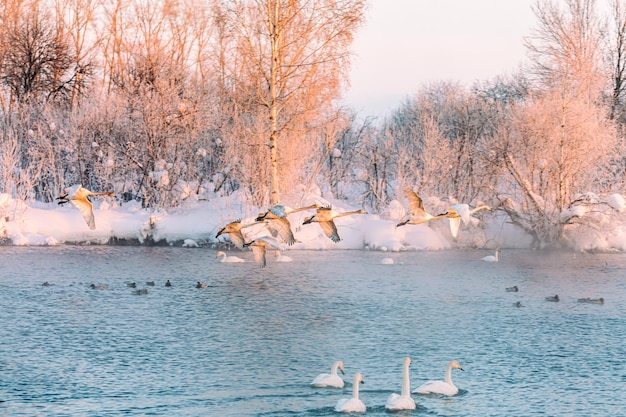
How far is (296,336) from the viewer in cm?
1883

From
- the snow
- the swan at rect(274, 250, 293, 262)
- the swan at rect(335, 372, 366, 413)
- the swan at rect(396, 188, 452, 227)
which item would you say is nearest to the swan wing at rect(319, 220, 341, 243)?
the swan at rect(396, 188, 452, 227)

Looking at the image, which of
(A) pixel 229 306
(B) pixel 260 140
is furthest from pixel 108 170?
(A) pixel 229 306

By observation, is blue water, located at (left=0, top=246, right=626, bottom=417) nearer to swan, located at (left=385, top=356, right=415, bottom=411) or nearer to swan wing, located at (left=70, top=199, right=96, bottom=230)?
swan, located at (left=385, top=356, right=415, bottom=411)

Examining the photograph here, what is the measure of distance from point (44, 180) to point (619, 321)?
2834 centimetres

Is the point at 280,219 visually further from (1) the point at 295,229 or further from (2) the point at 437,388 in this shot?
(1) the point at 295,229

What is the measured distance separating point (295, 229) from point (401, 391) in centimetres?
1992

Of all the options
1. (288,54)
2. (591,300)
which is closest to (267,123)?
(288,54)

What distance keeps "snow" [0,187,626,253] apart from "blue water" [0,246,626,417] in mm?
4291

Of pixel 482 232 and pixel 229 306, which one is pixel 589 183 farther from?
pixel 229 306

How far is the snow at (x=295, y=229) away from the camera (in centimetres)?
3475

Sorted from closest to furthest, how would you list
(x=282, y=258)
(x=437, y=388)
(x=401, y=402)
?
1. (x=401, y=402)
2. (x=437, y=388)
3. (x=282, y=258)

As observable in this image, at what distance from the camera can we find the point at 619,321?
2091 cm

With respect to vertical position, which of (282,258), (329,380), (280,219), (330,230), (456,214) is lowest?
(329,380)

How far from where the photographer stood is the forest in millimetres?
32750
